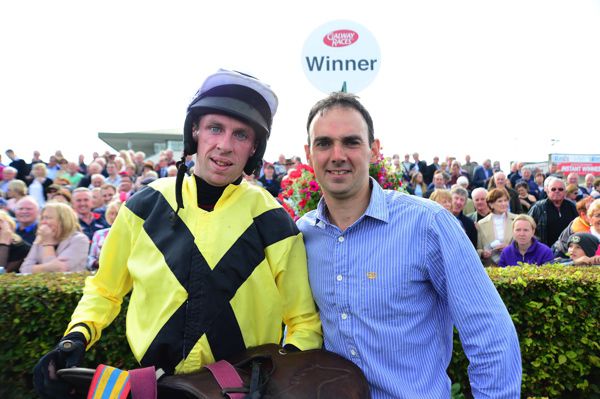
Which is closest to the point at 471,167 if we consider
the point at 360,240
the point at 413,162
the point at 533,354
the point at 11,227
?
the point at 413,162

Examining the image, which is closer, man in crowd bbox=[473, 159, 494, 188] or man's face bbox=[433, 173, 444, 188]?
man's face bbox=[433, 173, 444, 188]

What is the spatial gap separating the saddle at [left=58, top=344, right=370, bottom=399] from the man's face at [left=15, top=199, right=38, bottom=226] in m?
5.06

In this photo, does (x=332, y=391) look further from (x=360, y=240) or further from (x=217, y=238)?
(x=217, y=238)

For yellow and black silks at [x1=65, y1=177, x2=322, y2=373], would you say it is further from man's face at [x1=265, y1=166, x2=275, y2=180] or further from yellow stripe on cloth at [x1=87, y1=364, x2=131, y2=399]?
→ man's face at [x1=265, y1=166, x2=275, y2=180]

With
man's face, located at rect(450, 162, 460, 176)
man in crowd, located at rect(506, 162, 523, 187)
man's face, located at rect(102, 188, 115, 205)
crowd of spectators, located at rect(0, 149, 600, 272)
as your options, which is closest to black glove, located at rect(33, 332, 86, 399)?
crowd of spectators, located at rect(0, 149, 600, 272)

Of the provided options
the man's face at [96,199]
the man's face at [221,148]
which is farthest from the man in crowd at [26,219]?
the man's face at [221,148]

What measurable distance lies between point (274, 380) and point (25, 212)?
552 cm

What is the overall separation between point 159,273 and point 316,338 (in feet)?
2.18

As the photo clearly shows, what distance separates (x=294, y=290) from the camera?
197cm

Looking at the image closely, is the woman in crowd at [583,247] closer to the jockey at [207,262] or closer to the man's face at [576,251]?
the man's face at [576,251]

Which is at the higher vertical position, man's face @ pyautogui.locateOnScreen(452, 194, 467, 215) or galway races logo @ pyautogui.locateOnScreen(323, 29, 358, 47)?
galway races logo @ pyautogui.locateOnScreen(323, 29, 358, 47)

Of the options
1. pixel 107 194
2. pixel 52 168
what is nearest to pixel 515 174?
pixel 107 194

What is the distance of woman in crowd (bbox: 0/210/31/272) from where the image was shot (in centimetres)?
527

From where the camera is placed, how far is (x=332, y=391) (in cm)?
161
